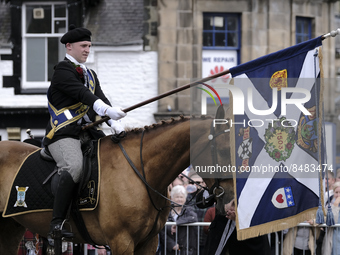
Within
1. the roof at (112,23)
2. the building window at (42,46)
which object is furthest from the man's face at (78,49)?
the building window at (42,46)

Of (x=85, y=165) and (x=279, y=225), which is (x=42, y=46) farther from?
(x=279, y=225)

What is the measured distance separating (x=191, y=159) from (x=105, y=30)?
10.2 meters

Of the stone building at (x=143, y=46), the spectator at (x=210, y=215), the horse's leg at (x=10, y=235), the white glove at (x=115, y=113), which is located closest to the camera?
the white glove at (x=115, y=113)

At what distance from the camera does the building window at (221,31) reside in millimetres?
15609

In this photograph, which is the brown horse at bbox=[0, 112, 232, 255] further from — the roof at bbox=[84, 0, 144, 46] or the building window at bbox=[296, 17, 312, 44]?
the building window at bbox=[296, 17, 312, 44]

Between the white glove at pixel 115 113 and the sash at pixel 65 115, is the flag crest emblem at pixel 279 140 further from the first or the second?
the sash at pixel 65 115

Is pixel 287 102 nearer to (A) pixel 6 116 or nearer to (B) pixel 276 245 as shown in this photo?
(B) pixel 276 245

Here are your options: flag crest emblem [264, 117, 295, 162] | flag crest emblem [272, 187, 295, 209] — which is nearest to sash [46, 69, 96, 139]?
flag crest emblem [264, 117, 295, 162]

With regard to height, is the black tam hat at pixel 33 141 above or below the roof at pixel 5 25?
below

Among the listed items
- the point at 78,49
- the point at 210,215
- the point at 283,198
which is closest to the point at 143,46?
the point at 210,215

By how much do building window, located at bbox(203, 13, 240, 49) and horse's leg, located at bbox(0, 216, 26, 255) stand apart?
390 inches

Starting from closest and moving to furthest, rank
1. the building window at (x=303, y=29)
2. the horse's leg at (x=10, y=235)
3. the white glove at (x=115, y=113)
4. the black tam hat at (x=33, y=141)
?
the white glove at (x=115, y=113) < the horse's leg at (x=10, y=235) < the black tam hat at (x=33, y=141) < the building window at (x=303, y=29)

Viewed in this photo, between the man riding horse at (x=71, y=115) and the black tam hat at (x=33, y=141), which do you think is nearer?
the man riding horse at (x=71, y=115)

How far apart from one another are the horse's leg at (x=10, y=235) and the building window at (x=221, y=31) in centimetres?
992
